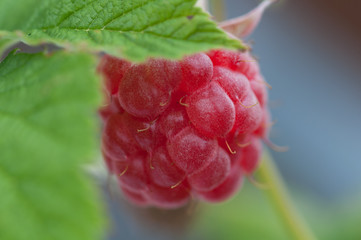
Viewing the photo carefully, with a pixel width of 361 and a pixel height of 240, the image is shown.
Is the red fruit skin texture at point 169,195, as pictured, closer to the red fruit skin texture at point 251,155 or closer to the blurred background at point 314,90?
the red fruit skin texture at point 251,155

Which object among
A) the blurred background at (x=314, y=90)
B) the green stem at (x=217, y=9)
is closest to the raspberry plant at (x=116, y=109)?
the green stem at (x=217, y=9)

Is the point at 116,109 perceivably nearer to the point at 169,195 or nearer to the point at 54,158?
the point at 169,195

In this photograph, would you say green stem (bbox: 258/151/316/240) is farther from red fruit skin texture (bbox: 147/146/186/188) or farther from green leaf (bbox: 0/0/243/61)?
green leaf (bbox: 0/0/243/61)

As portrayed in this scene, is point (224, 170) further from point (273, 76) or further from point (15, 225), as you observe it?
point (273, 76)

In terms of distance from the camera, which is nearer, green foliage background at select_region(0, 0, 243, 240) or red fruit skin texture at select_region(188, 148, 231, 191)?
green foliage background at select_region(0, 0, 243, 240)

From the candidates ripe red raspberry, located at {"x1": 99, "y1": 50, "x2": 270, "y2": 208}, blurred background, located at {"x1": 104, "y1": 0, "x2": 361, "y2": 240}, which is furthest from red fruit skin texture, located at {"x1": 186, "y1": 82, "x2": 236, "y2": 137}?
blurred background, located at {"x1": 104, "y1": 0, "x2": 361, "y2": 240}

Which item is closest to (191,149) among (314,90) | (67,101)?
(67,101)
